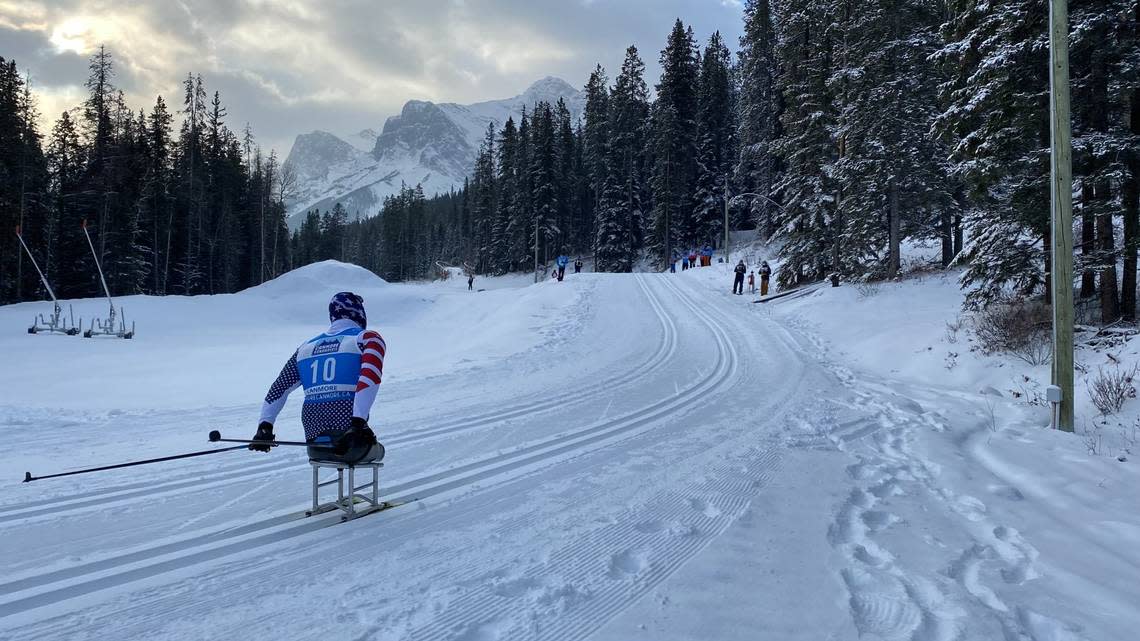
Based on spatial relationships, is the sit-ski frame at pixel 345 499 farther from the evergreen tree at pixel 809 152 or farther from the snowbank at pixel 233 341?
the evergreen tree at pixel 809 152

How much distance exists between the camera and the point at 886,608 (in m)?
3.20

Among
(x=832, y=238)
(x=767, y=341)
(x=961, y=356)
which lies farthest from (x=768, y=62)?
(x=961, y=356)

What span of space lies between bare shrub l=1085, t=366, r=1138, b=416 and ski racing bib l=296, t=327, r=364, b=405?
31.7 feet

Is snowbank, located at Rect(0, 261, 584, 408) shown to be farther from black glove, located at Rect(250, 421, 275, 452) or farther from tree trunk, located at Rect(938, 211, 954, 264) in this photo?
tree trunk, located at Rect(938, 211, 954, 264)

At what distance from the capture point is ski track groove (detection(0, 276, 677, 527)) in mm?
4293

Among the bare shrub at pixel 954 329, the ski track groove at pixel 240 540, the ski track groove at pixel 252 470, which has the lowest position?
the ski track groove at pixel 240 540

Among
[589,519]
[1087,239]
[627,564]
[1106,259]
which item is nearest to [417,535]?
[589,519]

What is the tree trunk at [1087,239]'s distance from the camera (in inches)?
383

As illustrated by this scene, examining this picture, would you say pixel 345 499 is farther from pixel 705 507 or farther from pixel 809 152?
pixel 809 152

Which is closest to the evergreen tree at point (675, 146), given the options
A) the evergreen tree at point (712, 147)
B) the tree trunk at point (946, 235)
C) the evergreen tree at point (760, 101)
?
the evergreen tree at point (712, 147)

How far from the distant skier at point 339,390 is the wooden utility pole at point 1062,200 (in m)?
8.46

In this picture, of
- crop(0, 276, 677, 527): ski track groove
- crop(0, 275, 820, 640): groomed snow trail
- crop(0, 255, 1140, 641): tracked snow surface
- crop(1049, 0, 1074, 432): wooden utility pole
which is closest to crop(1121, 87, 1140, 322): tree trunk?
crop(0, 255, 1140, 641): tracked snow surface

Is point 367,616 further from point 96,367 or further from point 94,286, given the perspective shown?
point 94,286

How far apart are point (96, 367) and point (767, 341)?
1784 cm
